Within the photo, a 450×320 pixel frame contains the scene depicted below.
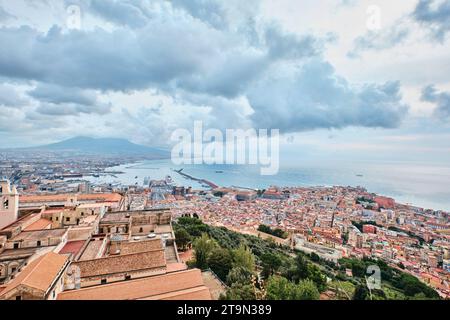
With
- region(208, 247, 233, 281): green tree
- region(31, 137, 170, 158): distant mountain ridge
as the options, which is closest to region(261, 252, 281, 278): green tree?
region(208, 247, 233, 281): green tree

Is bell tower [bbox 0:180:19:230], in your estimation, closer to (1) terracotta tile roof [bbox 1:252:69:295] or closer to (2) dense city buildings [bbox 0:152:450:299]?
(2) dense city buildings [bbox 0:152:450:299]

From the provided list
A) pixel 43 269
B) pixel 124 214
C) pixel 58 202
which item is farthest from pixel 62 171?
pixel 43 269

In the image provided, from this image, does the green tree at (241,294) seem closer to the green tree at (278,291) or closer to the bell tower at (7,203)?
the green tree at (278,291)

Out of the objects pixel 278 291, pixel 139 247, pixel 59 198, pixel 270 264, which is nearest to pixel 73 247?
pixel 139 247

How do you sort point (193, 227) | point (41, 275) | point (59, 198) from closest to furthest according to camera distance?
1. point (41, 275)
2. point (193, 227)
3. point (59, 198)

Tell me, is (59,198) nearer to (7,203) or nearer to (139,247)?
(7,203)

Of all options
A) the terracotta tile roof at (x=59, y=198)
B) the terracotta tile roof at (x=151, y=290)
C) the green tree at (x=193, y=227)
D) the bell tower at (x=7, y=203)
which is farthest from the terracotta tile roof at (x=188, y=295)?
the terracotta tile roof at (x=59, y=198)

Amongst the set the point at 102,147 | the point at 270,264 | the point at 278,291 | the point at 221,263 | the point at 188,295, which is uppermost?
the point at 102,147
